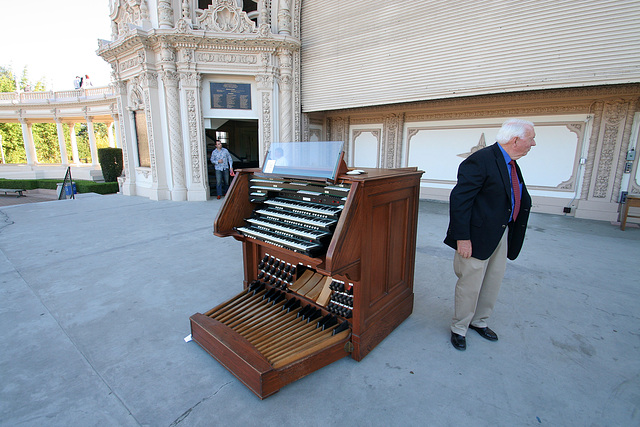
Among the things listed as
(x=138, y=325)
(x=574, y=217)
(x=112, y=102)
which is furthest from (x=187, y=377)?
(x=112, y=102)

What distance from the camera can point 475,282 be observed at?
7.36 feet

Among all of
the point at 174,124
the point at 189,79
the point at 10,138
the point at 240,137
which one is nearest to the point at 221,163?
the point at 174,124

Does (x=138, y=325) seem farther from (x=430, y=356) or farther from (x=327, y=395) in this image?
(x=430, y=356)

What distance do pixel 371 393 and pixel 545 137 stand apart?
25.9ft

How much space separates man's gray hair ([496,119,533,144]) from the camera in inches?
81.0

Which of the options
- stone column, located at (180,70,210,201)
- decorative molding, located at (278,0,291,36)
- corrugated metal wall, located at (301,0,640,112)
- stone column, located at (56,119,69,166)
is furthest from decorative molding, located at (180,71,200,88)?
stone column, located at (56,119,69,166)

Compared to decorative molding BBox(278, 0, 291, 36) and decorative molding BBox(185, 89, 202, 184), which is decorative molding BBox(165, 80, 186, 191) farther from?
decorative molding BBox(278, 0, 291, 36)

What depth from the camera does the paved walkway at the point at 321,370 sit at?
170 cm

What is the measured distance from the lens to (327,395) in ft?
5.99

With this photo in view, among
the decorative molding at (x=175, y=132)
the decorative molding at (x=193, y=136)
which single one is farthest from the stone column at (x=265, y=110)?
the decorative molding at (x=175, y=132)

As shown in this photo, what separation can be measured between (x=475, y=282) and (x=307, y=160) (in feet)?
5.09

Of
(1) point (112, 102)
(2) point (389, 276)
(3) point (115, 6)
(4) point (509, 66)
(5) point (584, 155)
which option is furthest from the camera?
(1) point (112, 102)

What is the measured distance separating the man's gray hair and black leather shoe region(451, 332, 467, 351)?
1472 mm

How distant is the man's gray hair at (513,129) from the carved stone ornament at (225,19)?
329 inches
